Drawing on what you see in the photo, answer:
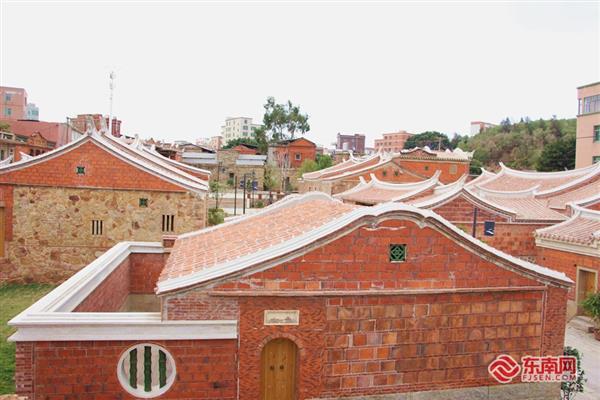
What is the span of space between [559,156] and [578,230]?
32.4m

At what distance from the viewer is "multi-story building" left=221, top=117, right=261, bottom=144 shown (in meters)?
115

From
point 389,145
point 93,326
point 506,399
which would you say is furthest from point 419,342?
point 389,145

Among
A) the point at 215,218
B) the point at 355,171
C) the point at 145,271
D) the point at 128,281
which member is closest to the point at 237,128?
the point at 355,171

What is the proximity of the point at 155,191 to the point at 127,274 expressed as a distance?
561 centimetres

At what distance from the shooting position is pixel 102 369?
702 centimetres

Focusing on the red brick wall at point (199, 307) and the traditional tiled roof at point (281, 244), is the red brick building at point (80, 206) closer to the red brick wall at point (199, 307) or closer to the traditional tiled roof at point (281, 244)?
the traditional tiled roof at point (281, 244)

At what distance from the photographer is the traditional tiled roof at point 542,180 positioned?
20875 millimetres

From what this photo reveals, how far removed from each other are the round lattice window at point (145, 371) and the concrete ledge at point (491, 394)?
236cm

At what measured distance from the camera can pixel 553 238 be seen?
15875mm

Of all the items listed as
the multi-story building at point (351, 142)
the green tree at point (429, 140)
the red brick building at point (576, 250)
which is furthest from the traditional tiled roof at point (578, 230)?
the multi-story building at point (351, 142)

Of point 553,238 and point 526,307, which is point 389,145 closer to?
point 553,238

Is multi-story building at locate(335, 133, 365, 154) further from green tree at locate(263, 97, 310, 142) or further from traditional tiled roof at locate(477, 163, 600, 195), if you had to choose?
traditional tiled roof at locate(477, 163, 600, 195)

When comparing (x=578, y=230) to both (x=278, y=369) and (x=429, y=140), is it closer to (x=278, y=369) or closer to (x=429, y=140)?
(x=278, y=369)

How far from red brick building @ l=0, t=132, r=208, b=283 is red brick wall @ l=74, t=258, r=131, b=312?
17.4 ft
